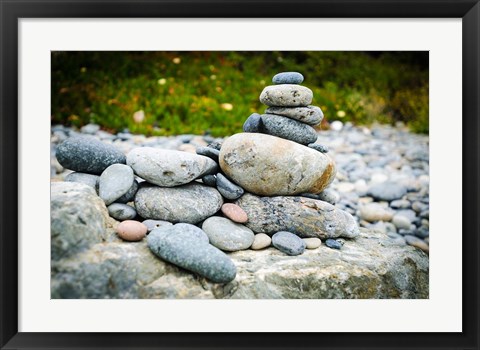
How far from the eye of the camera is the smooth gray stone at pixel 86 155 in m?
3.35

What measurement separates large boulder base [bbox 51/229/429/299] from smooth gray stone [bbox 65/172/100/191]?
66 cm

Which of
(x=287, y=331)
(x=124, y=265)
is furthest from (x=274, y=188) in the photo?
(x=124, y=265)

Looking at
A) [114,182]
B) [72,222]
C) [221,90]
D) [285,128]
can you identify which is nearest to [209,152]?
[285,128]

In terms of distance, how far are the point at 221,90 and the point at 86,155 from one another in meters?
4.01

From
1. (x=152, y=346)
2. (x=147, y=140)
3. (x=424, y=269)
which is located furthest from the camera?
(x=147, y=140)

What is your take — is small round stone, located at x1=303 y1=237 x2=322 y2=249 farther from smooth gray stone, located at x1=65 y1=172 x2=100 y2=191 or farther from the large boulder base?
smooth gray stone, located at x1=65 y1=172 x2=100 y2=191

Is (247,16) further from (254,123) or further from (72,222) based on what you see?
(72,222)

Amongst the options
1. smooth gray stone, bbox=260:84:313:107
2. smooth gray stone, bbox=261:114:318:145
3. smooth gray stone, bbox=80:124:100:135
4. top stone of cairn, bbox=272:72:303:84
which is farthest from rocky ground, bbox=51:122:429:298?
smooth gray stone, bbox=80:124:100:135

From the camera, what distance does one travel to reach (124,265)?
2770 millimetres

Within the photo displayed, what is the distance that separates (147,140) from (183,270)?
10.9 feet

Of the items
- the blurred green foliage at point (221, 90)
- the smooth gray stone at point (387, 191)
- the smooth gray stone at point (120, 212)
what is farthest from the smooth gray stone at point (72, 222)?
the smooth gray stone at point (387, 191)

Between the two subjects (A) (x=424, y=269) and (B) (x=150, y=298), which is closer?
(B) (x=150, y=298)

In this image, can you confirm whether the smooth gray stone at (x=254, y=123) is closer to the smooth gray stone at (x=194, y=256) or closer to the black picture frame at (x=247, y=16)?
the black picture frame at (x=247, y=16)
